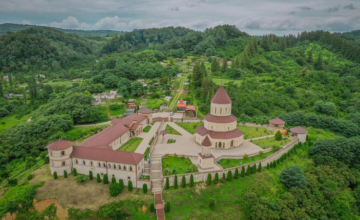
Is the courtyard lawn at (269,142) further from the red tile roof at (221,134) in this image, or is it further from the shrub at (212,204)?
the shrub at (212,204)

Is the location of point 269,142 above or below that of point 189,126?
below

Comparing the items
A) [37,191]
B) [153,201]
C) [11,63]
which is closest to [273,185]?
[153,201]

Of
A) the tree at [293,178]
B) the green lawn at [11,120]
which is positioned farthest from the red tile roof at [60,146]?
the green lawn at [11,120]

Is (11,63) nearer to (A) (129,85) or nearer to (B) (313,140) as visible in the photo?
(A) (129,85)

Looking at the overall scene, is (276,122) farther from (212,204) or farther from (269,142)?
(212,204)

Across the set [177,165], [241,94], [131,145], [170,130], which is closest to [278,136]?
[170,130]

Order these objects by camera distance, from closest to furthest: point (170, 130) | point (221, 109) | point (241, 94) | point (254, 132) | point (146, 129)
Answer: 1. point (221, 109)
2. point (254, 132)
3. point (170, 130)
4. point (146, 129)
5. point (241, 94)

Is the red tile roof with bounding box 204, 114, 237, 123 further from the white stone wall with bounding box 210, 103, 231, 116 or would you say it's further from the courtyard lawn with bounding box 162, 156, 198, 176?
the courtyard lawn with bounding box 162, 156, 198, 176
